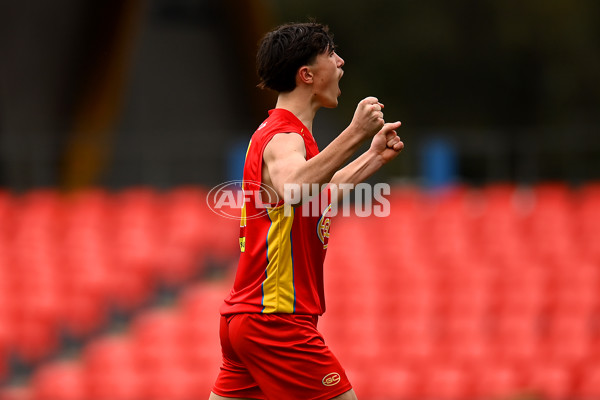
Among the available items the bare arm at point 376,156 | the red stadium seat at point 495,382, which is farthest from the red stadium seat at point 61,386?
the bare arm at point 376,156

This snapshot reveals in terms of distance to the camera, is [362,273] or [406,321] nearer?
[406,321]

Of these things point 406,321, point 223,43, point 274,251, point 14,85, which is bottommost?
point 406,321

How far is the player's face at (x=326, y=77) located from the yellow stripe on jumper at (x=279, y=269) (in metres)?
0.58

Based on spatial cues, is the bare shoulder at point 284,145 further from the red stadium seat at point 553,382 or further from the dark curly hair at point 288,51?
the red stadium seat at point 553,382

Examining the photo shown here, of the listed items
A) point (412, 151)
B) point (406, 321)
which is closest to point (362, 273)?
point (406, 321)

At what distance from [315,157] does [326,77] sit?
0.54 meters

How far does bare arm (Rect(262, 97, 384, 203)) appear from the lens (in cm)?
375

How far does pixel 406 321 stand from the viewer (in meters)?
10.1

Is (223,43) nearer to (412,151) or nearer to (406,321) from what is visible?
(412,151)

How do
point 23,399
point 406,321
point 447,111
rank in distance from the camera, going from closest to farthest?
point 23,399, point 406,321, point 447,111

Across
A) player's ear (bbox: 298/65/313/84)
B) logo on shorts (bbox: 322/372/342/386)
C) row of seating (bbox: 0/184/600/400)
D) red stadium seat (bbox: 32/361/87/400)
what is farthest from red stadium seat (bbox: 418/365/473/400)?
player's ear (bbox: 298/65/313/84)

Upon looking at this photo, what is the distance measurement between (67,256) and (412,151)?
7.51 meters

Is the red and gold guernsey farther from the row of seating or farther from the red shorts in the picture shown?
the row of seating

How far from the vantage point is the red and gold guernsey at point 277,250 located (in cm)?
403
